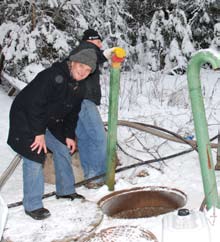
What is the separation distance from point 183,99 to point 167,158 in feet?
9.97

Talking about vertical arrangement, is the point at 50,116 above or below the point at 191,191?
above

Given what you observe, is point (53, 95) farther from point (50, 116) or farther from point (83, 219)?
point (83, 219)

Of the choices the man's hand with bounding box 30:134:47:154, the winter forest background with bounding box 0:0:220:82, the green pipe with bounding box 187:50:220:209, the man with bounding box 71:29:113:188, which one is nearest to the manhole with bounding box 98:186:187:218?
the man with bounding box 71:29:113:188

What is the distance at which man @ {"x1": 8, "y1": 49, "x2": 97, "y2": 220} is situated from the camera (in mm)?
3023

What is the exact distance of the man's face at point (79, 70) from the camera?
3054 millimetres

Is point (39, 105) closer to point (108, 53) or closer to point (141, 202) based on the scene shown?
point (108, 53)

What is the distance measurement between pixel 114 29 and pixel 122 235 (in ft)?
31.4

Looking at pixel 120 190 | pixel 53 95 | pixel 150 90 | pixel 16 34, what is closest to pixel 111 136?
pixel 120 190

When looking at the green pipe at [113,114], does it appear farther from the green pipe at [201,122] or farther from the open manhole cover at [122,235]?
the green pipe at [201,122]

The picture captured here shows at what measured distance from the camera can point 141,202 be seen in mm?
3732

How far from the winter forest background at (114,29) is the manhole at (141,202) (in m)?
5.25

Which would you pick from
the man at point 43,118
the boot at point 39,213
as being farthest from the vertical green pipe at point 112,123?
the boot at point 39,213

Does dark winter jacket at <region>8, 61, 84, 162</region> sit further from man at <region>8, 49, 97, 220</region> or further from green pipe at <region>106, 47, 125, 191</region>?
green pipe at <region>106, 47, 125, 191</region>

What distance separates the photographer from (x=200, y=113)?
2.53m
